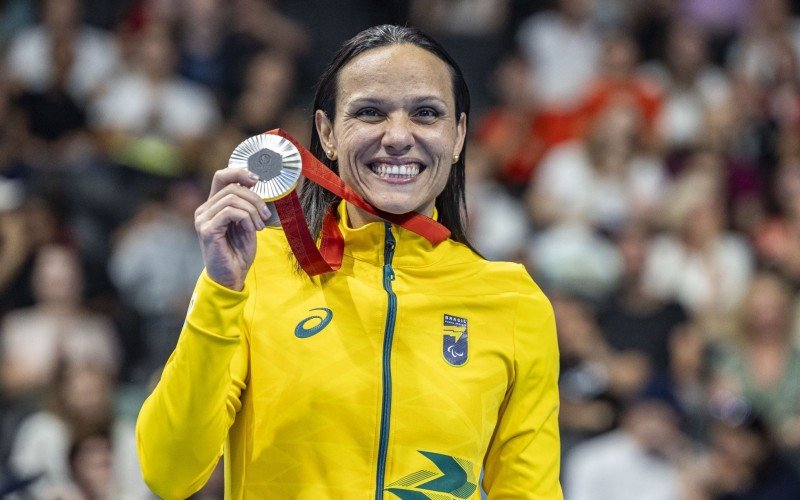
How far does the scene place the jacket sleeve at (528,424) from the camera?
2.81 m

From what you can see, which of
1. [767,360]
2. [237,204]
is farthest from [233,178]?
[767,360]

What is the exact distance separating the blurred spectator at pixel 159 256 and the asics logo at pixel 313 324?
4329 mm

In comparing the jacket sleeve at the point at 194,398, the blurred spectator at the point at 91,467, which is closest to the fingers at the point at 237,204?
→ the jacket sleeve at the point at 194,398

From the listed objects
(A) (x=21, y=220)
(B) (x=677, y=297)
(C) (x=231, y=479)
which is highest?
(C) (x=231, y=479)

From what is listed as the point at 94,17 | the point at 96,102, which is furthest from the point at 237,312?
the point at 94,17

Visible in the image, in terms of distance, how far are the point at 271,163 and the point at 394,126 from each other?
31 cm

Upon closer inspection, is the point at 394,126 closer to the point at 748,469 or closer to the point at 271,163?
the point at 271,163

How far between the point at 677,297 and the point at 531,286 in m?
4.88

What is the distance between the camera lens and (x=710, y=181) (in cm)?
813

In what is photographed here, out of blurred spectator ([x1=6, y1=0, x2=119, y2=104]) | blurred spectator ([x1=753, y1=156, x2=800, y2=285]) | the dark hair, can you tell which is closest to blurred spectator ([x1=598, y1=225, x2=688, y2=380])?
blurred spectator ([x1=753, y1=156, x2=800, y2=285])

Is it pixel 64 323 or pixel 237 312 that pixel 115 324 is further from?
pixel 237 312

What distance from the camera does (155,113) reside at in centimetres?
787

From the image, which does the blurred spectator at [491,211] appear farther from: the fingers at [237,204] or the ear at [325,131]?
the fingers at [237,204]

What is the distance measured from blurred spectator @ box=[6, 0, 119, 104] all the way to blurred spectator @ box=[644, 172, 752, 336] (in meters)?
3.43
